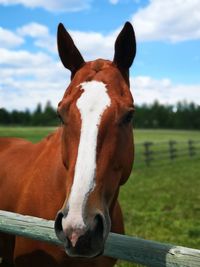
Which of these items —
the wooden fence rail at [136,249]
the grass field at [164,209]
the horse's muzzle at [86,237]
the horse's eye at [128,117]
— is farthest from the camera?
the grass field at [164,209]

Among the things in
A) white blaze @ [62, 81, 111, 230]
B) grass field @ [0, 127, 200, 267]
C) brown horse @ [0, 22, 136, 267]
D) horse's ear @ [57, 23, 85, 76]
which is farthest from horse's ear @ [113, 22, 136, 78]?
grass field @ [0, 127, 200, 267]

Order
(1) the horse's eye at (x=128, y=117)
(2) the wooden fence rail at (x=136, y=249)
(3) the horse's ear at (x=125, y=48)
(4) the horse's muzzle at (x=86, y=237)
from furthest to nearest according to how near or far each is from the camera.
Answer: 1. (3) the horse's ear at (x=125, y=48)
2. (1) the horse's eye at (x=128, y=117)
3. (2) the wooden fence rail at (x=136, y=249)
4. (4) the horse's muzzle at (x=86, y=237)

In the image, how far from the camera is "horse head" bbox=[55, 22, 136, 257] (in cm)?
209

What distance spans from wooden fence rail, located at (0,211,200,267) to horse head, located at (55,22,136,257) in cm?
24

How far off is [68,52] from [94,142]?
998 mm

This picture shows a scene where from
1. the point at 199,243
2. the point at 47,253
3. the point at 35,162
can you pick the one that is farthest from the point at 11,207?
the point at 199,243

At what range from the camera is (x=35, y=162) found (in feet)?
12.2

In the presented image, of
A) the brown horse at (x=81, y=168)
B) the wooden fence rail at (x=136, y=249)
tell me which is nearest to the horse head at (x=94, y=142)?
the brown horse at (x=81, y=168)

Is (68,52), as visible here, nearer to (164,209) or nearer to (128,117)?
(128,117)

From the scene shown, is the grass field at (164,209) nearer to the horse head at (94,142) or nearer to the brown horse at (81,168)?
the brown horse at (81,168)

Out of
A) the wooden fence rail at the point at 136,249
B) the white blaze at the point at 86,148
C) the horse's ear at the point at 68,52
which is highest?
the horse's ear at the point at 68,52

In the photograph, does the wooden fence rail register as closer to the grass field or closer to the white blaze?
the white blaze

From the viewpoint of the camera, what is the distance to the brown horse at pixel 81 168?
83.0 inches

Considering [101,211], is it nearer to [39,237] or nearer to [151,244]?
[151,244]
